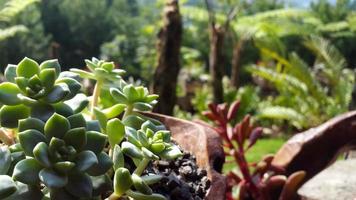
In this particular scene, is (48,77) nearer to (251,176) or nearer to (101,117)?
(101,117)

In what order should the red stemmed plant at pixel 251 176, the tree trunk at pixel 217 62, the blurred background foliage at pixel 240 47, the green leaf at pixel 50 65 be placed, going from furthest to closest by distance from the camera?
1. the blurred background foliage at pixel 240 47
2. the tree trunk at pixel 217 62
3. the red stemmed plant at pixel 251 176
4. the green leaf at pixel 50 65

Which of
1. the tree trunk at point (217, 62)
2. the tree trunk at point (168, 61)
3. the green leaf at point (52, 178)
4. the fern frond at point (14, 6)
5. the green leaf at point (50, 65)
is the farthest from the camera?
the tree trunk at point (217, 62)

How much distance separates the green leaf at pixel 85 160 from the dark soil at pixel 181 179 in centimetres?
16

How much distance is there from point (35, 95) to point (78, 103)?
0.19 ft

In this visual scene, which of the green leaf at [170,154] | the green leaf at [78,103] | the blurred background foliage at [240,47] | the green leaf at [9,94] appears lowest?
the blurred background foliage at [240,47]

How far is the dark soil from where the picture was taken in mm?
711

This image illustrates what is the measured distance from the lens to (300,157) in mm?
1214

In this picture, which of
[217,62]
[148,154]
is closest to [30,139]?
[148,154]

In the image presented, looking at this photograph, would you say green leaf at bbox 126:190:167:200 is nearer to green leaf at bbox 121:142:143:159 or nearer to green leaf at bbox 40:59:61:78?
green leaf at bbox 121:142:143:159

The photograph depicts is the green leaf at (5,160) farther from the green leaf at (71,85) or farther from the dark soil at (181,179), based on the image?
the dark soil at (181,179)

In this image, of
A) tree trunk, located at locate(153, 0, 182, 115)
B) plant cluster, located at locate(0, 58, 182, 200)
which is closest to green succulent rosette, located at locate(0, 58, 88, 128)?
plant cluster, located at locate(0, 58, 182, 200)

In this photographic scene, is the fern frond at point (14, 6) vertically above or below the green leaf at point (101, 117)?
below

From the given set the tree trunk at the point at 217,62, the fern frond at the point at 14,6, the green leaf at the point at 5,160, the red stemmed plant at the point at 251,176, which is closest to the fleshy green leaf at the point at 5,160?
the green leaf at the point at 5,160

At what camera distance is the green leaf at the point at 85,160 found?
56 centimetres
